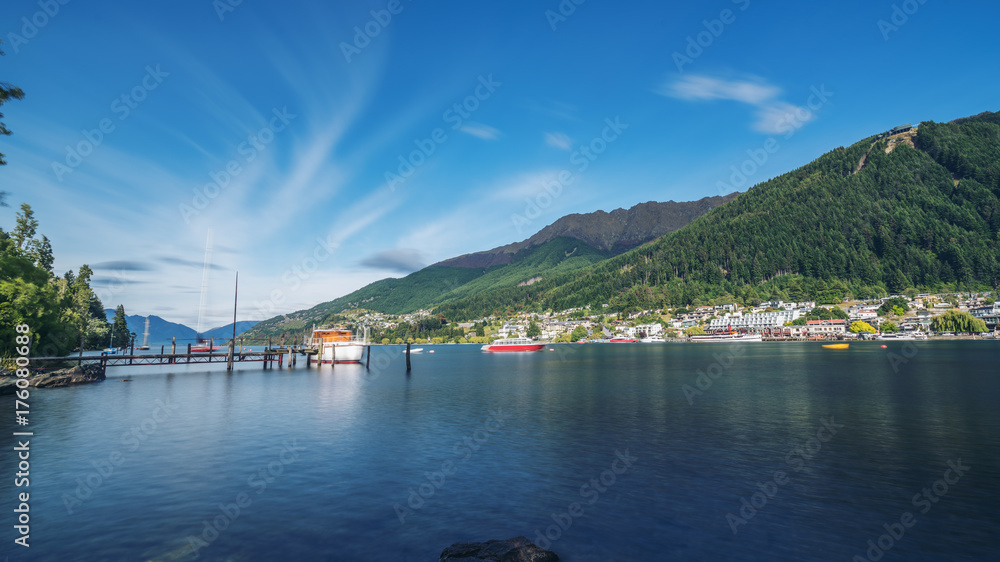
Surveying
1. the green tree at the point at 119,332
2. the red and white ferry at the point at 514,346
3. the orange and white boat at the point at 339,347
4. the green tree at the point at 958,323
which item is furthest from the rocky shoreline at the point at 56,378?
the green tree at the point at 958,323

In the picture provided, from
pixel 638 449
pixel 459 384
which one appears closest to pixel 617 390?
pixel 459 384

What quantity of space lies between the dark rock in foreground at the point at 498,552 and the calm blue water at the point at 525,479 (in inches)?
29.5

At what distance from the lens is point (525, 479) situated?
720 inches

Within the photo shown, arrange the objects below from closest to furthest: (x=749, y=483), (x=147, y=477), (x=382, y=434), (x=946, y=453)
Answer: (x=749, y=483) → (x=147, y=477) → (x=946, y=453) → (x=382, y=434)

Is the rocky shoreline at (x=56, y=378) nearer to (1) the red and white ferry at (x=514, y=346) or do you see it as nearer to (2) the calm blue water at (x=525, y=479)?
(2) the calm blue water at (x=525, y=479)

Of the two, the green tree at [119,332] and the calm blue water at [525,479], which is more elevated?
the green tree at [119,332]

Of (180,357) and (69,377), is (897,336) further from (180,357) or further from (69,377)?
(69,377)

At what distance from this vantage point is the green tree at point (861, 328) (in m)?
176

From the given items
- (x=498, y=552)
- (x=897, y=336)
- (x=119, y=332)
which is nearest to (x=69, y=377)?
(x=498, y=552)

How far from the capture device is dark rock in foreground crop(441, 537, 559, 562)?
10.8 m

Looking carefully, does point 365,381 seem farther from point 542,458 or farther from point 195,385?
point 542,458

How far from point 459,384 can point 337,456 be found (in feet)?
121

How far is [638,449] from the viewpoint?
22.5m

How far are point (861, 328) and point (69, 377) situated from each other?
22965 cm
